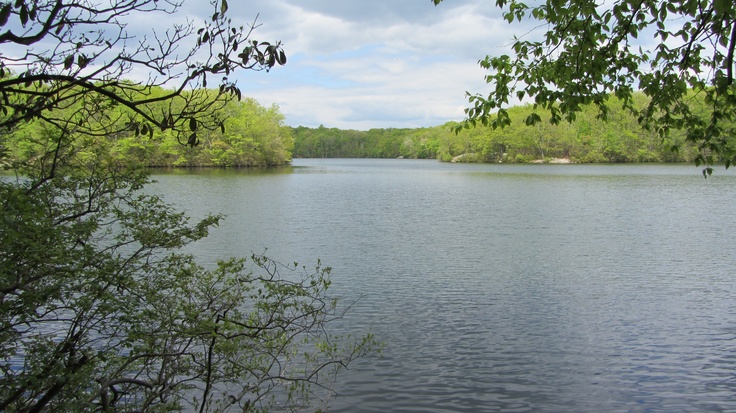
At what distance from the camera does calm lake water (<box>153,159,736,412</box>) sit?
7449 millimetres

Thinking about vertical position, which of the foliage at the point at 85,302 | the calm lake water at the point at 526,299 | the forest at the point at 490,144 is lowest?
the calm lake water at the point at 526,299

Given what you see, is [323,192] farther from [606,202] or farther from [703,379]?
[703,379]

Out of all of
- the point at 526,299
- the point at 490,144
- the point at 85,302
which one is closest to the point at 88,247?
the point at 85,302

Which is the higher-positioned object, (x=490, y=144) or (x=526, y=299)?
(x=490, y=144)

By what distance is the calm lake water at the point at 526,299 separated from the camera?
745 cm

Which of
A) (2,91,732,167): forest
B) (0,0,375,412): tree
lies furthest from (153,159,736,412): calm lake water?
(2,91,732,167): forest

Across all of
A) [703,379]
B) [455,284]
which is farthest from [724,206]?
[703,379]

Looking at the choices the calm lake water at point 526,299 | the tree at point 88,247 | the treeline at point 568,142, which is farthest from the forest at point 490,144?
the tree at point 88,247

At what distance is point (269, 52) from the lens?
275 cm

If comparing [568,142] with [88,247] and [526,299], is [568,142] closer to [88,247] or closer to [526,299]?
[526,299]

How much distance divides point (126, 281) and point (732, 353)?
8791 mm

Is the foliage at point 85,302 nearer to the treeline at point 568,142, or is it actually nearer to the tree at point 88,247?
the tree at point 88,247

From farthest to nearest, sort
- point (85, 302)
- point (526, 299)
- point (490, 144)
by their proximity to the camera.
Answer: point (490, 144) < point (526, 299) < point (85, 302)

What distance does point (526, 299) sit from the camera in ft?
38.0
